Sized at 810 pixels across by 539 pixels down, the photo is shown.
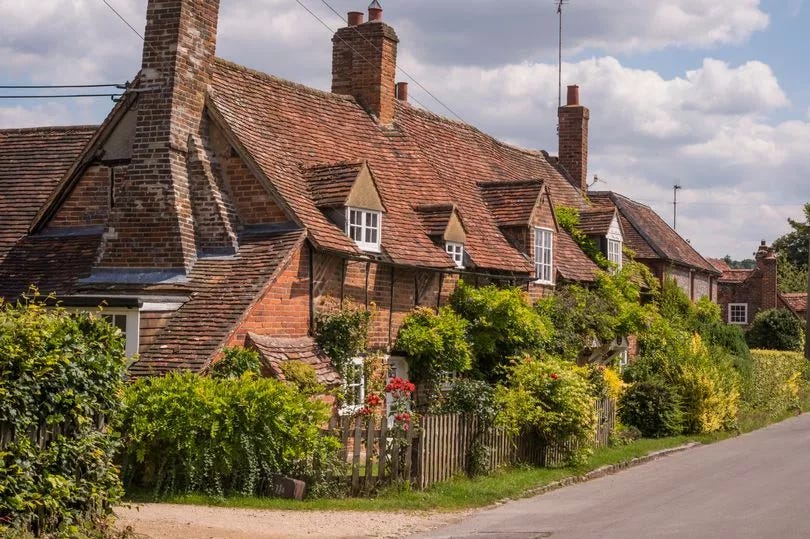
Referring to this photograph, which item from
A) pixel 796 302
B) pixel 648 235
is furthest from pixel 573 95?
pixel 796 302

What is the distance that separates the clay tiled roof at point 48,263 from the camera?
20188 mm

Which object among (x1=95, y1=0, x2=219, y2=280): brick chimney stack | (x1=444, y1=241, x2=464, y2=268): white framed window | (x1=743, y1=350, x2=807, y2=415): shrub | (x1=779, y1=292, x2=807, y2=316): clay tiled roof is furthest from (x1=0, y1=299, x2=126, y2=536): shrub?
(x1=779, y1=292, x2=807, y2=316): clay tiled roof

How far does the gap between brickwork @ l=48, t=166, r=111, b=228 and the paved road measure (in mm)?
10644

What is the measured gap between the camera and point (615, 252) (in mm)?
32969

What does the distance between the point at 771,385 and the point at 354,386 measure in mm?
20141

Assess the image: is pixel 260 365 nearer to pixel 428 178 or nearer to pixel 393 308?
pixel 393 308

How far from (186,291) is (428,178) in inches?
371

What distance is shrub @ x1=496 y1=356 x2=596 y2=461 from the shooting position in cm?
1945

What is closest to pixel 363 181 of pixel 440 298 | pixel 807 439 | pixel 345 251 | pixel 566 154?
pixel 345 251

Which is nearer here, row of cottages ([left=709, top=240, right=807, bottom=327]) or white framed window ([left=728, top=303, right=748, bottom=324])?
row of cottages ([left=709, top=240, right=807, bottom=327])

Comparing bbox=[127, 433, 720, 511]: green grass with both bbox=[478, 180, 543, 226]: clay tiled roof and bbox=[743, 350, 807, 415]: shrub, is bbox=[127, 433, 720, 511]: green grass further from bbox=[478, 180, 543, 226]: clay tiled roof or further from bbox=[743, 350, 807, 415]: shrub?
bbox=[743, 350, 807, 415]: shrub

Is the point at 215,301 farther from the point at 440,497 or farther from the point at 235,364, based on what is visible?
the point at 440,497

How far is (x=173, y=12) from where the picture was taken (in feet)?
65.1

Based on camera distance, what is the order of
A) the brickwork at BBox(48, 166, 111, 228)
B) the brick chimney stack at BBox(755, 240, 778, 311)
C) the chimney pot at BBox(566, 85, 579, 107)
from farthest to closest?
the brick chimney stack at BBox(755, 240, 778, 311) → the chimney pot at BBox(566, 85, 579, 107) → the brickwork at BBox(48, 166, 111, 228)
